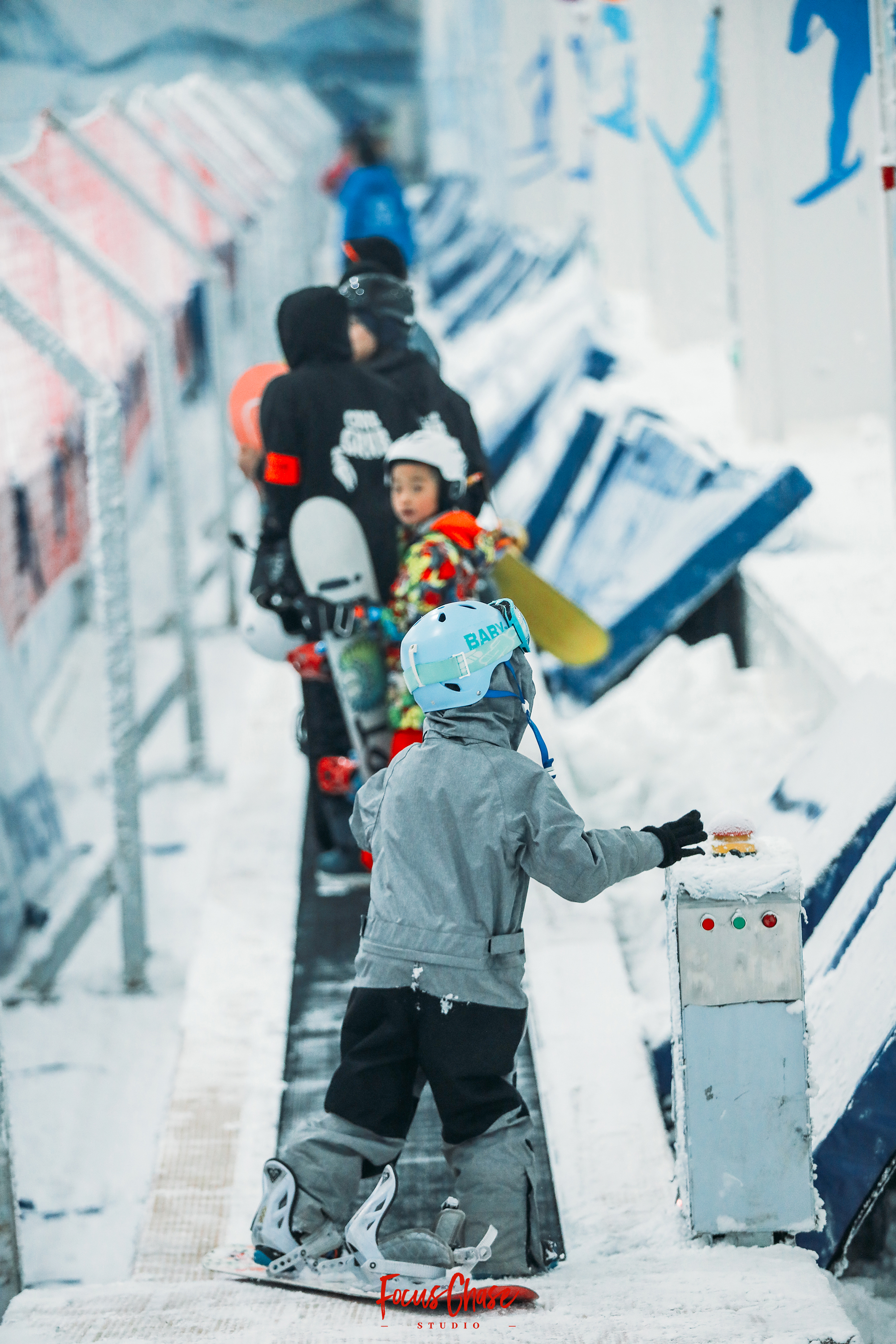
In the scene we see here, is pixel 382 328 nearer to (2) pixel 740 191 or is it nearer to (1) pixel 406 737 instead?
(1) pixel 406 737

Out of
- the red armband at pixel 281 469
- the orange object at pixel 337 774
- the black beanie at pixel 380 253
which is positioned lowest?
the orange object at pixel 337 774

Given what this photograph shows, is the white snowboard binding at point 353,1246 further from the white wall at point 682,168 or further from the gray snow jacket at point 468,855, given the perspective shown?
the white wall at point 682,168

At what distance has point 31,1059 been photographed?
13.5 feet

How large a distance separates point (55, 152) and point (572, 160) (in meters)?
9.24

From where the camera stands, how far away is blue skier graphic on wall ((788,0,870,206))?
5.48 meters

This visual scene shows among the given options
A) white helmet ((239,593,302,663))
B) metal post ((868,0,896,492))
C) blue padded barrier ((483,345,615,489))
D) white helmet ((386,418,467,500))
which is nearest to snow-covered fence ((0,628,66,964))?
white helmet ((239,593,302,663))

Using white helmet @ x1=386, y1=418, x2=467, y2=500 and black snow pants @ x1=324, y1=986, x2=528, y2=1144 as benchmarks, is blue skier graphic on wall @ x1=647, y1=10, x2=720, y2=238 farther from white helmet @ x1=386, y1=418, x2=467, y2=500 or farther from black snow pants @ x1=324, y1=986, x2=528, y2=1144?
black snow pants @ x1=324, y1=986, x2=528, y2=1144

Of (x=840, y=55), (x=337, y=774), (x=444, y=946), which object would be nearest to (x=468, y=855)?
(x=444, y=946)

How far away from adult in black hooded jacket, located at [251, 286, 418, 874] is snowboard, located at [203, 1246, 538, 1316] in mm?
1765

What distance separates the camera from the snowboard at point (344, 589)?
382 centimetres

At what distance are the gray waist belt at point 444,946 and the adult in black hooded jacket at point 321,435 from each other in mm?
1504

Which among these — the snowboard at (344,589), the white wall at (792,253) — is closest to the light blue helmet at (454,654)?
the snowboard at (344,589)

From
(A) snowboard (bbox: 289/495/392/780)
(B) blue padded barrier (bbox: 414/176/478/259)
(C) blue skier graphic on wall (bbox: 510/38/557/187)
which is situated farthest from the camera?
(B) blue padded barrier (bbox: 414/176/478/259)

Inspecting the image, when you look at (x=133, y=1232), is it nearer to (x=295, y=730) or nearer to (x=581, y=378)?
(x=295, y=730)
